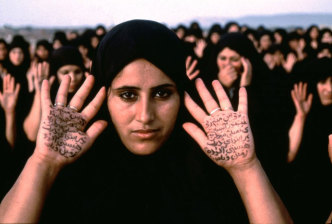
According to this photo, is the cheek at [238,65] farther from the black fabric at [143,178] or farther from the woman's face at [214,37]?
the woman's face at [214,37]

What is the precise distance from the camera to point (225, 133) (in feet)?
4.79

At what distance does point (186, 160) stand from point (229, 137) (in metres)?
0.33

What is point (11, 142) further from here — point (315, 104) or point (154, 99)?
point (315, 104)

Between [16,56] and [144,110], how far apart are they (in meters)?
5.10

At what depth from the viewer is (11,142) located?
2.94 metres

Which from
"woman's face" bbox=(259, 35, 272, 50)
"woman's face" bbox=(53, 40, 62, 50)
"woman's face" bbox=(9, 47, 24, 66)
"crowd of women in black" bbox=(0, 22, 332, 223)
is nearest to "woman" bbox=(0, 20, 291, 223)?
"crowd of women in black" bbox=(0, 22, 332, 223)

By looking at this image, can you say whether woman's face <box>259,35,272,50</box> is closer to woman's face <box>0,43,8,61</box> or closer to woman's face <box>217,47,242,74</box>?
woman's face <box>217,47,242,74</box>

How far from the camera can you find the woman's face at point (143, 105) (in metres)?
1.46

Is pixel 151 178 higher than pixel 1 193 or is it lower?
higher

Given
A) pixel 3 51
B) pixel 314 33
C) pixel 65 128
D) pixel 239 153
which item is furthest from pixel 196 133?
pixel 314 33

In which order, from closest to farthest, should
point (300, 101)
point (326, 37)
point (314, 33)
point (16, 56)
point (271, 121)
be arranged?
point (300, 101)
point (271, 121)
point (16, 56)
point (326, 37)
point (314, 33)

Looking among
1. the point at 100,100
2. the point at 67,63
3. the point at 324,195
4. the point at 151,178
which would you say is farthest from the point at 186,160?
the point at 67,63

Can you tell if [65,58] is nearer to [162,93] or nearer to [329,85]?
[162,93]

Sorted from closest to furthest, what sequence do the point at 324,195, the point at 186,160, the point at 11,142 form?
the point at 186,160
the point at 324,195
the point at 11,142
